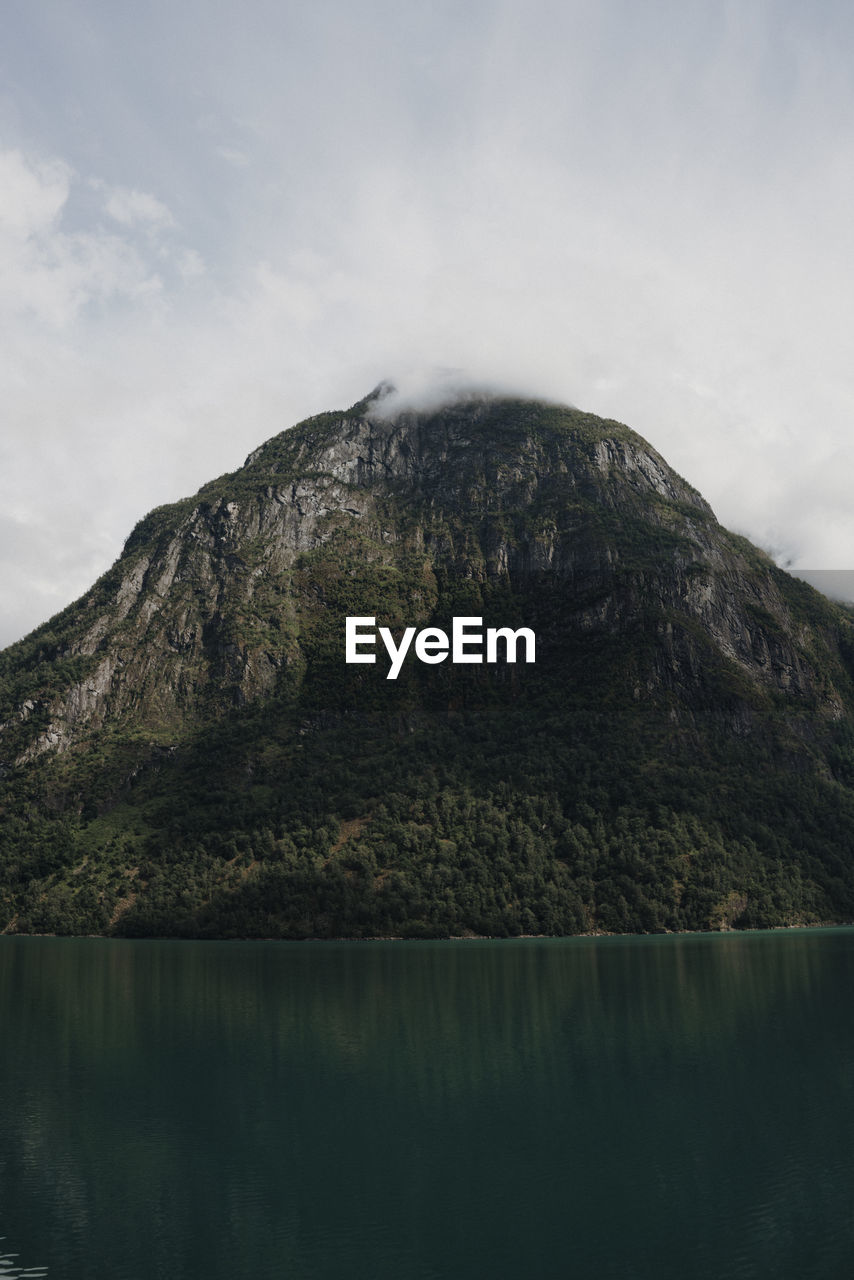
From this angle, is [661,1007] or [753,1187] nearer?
[753,1187]

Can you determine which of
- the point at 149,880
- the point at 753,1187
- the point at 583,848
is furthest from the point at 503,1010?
the point at 149,880

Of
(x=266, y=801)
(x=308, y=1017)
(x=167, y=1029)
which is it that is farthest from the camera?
(x=266, y=801)

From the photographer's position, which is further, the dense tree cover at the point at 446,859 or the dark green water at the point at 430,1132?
the dense tree cover at the point at 446,859

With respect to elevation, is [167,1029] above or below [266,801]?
below

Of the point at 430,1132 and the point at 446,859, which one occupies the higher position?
the point at 446,859

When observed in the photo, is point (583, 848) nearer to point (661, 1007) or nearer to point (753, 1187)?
point (661, 1007)

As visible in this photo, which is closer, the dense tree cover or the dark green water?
the dark green water

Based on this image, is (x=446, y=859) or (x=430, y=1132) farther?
(x=446, y=859)

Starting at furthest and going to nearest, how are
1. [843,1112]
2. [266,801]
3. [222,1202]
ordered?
1. [266,801]
2. [843,1112]
3. [222,1202]
